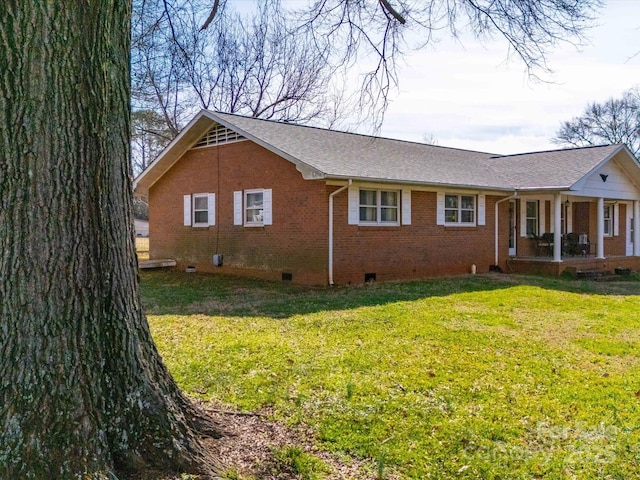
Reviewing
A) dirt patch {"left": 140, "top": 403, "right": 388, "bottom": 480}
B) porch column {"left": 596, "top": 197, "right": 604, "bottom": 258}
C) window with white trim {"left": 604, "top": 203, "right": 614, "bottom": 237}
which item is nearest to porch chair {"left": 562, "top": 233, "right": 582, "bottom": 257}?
porch column {"left": 596, "top": 197, "right": 604, "bottom": 258}

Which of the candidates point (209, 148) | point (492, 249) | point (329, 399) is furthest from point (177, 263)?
point (329, 399)

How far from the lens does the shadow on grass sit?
10.1 m

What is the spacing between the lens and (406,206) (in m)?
14.8

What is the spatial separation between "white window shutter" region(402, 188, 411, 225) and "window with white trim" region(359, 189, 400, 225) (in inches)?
6.7

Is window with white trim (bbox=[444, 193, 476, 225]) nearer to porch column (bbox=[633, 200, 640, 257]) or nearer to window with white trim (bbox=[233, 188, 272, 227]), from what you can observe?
window with white trim (bbox=[233, 188, 272, 227])

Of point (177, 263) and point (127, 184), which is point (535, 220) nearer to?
point (177, 263)

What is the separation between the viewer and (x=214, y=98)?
96.6 ft

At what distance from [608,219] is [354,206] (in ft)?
44.9

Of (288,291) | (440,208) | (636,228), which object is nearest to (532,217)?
(636,228)

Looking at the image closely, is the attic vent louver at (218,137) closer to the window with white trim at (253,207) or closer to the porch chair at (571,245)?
the window with white trim at (253,207)

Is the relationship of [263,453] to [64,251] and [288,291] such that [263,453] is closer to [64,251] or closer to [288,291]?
[64,251]

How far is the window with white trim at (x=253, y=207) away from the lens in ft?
48.4

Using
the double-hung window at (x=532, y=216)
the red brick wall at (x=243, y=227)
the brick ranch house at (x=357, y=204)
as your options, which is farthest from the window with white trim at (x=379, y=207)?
the double-hung window at (x=532, y=216)

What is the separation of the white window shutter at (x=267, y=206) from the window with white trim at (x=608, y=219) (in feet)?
48.1
